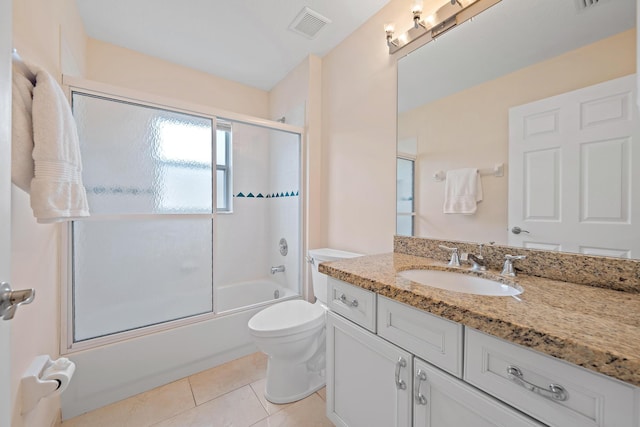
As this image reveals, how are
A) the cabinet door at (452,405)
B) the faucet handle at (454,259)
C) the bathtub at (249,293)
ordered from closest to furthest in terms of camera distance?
the cabinet door at (452,405) → the faucet handle at (454,259) → the bathtub at (249,293)

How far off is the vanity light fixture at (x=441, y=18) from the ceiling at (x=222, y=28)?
1.13 ft

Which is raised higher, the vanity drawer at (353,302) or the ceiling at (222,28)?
the ceiling at (222,28)

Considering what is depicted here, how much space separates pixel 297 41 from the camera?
1.94 metres

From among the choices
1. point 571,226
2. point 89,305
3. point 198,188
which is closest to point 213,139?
point 198,188

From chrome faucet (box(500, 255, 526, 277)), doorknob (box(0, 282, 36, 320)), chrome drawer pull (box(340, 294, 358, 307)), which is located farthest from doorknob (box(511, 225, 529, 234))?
doorknob (box(0, 282, 36, 320))

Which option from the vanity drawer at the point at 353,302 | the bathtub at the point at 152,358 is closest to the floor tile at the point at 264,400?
the bathtub at the point at 152,358

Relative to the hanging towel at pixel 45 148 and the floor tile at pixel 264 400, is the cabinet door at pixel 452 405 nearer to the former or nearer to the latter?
the floor tile at pixel 264 400

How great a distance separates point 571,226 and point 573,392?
0.69 m

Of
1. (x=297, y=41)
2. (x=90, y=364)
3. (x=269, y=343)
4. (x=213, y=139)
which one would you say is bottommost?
(x=90, y=364)

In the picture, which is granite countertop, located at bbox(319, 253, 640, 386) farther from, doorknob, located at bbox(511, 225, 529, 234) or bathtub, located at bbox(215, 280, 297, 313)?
bathtub, located at bbox(215, 280, 297, 313)

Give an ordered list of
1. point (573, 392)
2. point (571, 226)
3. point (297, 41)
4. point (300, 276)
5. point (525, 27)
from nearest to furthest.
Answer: point (573, 392) < point (571, 226) < point (525, 27) < point (297, 41) < point (300, 276)

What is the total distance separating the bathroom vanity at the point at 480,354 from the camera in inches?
19.0

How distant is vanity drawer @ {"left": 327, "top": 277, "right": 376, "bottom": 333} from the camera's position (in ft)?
3.06

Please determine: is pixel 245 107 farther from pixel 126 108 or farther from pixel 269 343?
pixel 269 343
